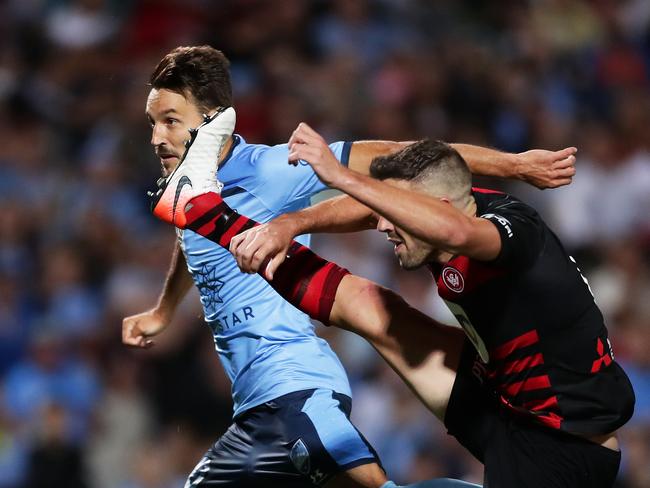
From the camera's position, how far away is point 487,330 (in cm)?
343

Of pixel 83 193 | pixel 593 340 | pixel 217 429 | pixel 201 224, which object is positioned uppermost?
pixel 201 224

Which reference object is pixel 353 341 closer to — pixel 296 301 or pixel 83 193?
pixel 83 193

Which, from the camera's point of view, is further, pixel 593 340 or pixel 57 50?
pixel 57 50

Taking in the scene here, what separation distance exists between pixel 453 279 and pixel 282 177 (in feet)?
2.68

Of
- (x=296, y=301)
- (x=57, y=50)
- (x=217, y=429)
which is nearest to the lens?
(x=296, y=301)

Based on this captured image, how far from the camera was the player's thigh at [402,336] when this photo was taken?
148 inches

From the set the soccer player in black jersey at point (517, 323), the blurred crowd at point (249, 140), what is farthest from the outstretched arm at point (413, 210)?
the blurred crowd at point (249, 140)

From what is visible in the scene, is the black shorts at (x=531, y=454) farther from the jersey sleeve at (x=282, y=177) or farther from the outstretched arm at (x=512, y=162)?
the jersey sleeve at (x=282, y=177)

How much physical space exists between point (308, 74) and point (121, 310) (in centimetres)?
228

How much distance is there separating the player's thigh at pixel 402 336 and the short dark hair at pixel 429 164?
509 mm

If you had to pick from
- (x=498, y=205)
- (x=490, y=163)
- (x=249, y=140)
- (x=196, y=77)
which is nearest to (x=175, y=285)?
(x=196, y=77)

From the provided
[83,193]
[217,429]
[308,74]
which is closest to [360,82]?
[308,74]

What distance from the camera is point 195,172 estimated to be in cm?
362

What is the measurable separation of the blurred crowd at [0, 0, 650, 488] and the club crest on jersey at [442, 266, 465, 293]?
3.14 metres
